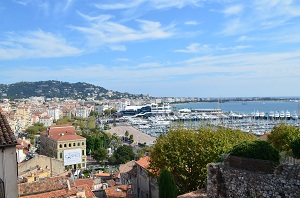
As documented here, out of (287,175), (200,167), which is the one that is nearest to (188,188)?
(200,167)

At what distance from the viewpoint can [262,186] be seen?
32.9 ft

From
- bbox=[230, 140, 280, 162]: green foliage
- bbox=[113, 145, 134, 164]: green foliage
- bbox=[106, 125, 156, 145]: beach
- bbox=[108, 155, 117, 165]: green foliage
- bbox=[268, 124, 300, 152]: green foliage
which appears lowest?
bbox=[106, 125, 156, 145]: beach

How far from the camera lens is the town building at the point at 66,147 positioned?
59.4 metres

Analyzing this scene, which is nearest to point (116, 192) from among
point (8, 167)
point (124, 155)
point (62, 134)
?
point (8, 167)

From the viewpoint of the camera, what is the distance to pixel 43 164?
1513 inches

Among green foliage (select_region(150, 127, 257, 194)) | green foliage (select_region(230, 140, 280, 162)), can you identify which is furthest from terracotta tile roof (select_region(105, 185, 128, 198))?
green foliage (select_region(230, 140, 280, 162))

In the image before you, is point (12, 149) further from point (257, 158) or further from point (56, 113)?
point (56, 113)

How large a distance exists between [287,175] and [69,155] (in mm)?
54645

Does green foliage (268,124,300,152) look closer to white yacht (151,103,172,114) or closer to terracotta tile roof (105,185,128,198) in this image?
terracotta tile roof (105,185,128,198)

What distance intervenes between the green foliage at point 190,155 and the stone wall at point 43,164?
21.7 meters

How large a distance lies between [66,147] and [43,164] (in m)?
23.7

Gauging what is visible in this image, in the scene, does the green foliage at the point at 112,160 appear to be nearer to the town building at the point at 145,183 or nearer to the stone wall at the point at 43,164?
the stone wall at the point at 43,164

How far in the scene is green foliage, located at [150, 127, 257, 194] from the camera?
18.5m

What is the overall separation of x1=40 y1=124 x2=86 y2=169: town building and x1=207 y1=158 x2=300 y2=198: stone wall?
4944cm
